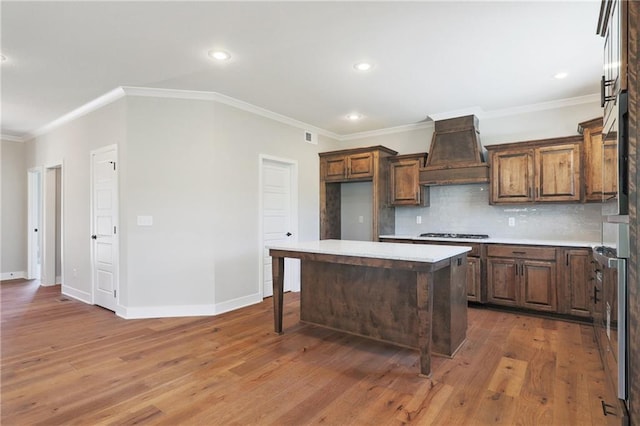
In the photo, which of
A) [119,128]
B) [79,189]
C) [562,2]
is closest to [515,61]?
[562,2]

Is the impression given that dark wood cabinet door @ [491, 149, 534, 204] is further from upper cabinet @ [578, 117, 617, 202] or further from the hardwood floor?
the hardwood floor

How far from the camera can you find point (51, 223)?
5516mm

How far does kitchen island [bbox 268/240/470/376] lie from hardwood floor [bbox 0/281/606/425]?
0.14 metres

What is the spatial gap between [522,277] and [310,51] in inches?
133

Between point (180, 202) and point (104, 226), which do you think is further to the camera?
point (104, 226)

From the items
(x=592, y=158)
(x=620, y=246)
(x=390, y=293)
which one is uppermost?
(x=592, y=158)

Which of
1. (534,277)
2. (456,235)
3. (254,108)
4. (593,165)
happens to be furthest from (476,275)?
(254,108)

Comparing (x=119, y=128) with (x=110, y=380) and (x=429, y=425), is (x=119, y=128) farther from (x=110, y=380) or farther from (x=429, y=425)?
(x=429, y=425)

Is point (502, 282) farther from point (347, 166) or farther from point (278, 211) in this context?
point (278, 211)

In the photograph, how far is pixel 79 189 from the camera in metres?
4.73

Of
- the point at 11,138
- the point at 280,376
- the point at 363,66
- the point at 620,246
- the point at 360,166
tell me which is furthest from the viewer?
the point at 11,138

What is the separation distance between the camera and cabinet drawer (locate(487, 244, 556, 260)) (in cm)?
377

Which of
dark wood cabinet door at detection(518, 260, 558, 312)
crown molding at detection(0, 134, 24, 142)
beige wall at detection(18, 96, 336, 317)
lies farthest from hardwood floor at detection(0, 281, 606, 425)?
crown molding at detection(0, 134, 24, 142)

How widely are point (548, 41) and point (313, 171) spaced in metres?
3.49
